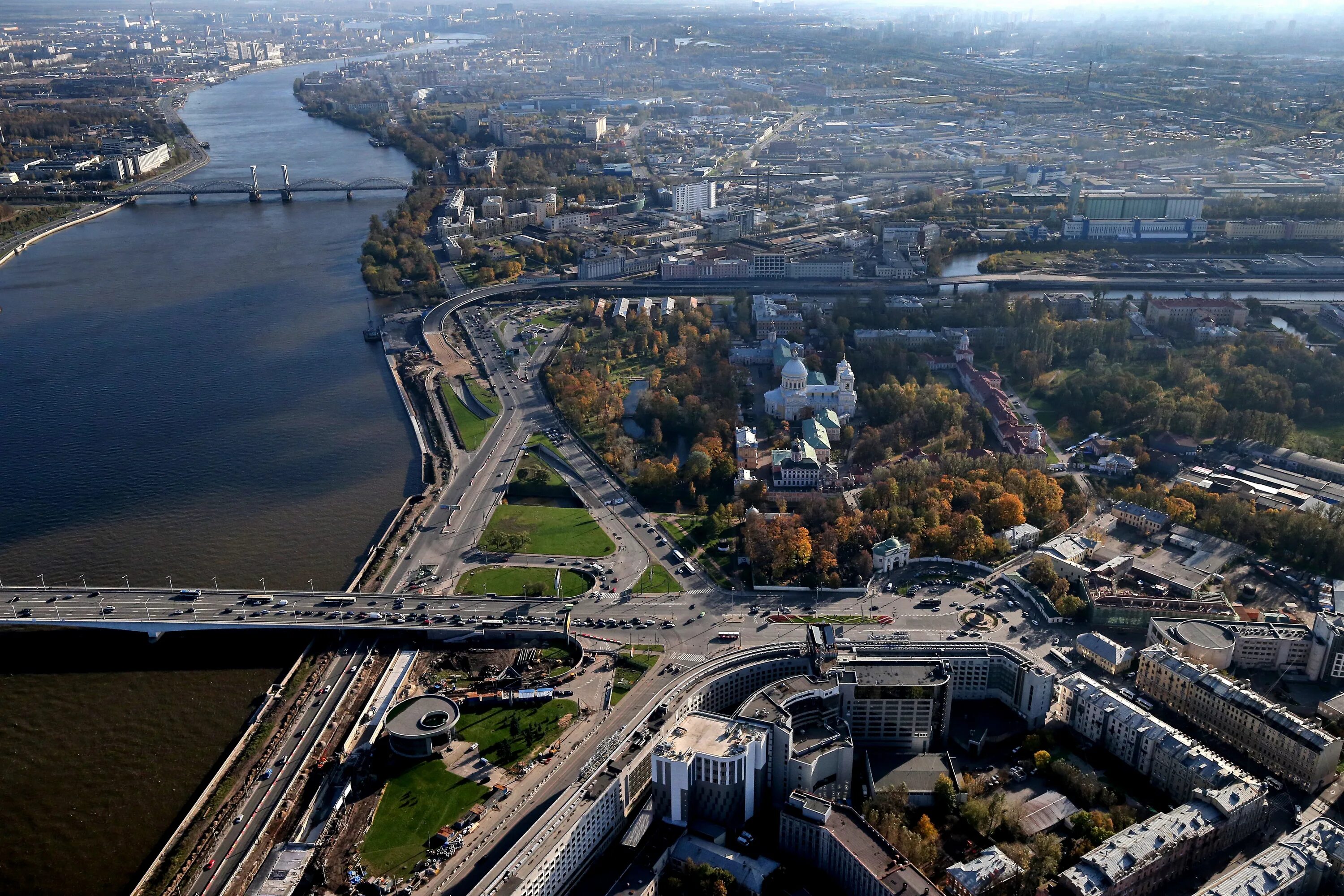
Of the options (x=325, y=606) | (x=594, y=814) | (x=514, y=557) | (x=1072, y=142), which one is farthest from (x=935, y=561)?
(x=1072, y=142)

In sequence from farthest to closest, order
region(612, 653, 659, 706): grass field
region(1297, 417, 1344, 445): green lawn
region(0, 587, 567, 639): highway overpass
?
region(1297, 417, 1344, 445): green lawn → region(0, 587, 567, 639): highway overpass → region(612, 653, 659, 706): grass field

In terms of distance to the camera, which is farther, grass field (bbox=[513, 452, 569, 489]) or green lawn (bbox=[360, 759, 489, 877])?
grass field (bbox=[513, 452, 569, 489])

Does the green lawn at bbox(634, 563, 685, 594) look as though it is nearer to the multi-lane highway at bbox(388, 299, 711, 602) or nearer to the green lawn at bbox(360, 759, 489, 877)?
the multi-lane highway at bbox(388, 299, 711, 602)

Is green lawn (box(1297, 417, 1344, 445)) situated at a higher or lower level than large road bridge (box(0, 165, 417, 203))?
lower

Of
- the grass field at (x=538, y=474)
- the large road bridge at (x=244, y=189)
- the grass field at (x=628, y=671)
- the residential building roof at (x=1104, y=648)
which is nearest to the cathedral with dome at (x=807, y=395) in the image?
the grass field at (x=538, y=474)

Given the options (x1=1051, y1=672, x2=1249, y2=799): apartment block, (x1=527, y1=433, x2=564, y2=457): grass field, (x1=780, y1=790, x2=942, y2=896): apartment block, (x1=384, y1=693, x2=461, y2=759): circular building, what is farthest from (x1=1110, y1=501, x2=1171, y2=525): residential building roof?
(x1=384, y1=693, x2=461, y2=759): circular building

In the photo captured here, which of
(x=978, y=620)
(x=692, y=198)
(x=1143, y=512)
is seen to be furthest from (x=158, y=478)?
(x=692, y=198)

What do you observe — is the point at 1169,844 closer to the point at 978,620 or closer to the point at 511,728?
the point at 978,620

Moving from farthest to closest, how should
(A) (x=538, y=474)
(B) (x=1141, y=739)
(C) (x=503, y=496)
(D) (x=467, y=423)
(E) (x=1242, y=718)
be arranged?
(D) (x=467, y=423) < (A) (x=538, y=474) < (C) (x=503, y=496) < (E) (x=1242, y=718) < (B) (x=1141, y=739)
